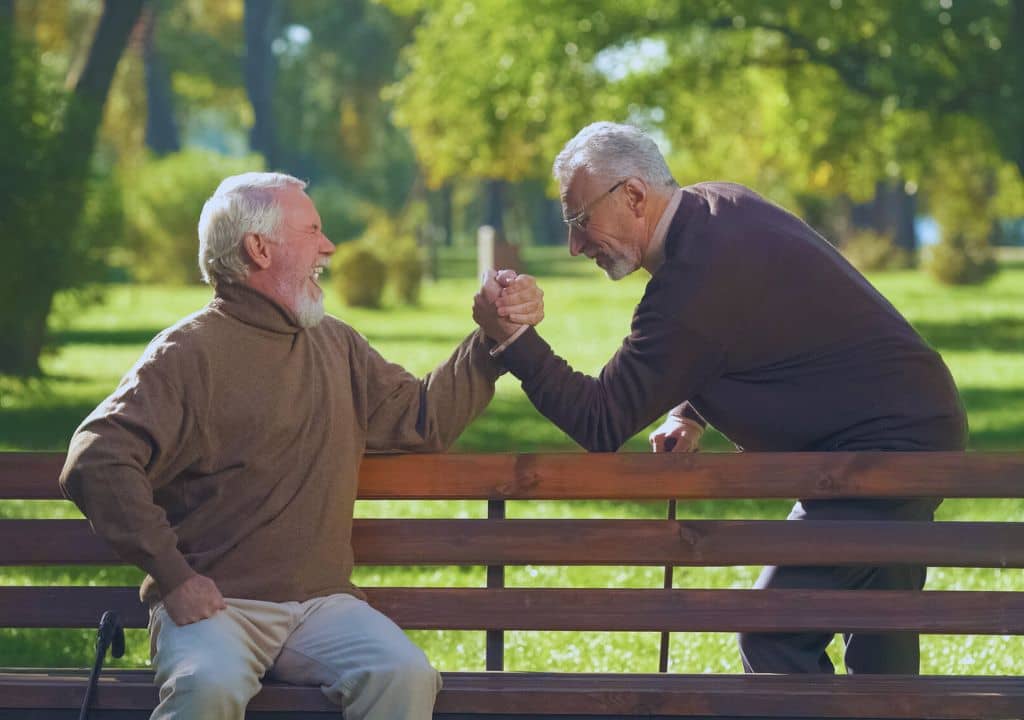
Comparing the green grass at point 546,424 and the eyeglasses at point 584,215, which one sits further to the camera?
the green grass at point 546,424

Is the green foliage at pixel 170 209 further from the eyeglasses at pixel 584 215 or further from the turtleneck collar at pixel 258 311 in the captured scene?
the turtleneck collar at pixel 258 311

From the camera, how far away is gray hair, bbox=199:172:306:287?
13.8ft

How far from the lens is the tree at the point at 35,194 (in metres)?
16.1

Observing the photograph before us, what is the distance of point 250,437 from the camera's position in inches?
161

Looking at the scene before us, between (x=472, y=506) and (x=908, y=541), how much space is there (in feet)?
22.6

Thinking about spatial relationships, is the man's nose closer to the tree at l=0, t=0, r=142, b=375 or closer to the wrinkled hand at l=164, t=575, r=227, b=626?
the wrinkled hand at l=164, t=575, r=227, b=626

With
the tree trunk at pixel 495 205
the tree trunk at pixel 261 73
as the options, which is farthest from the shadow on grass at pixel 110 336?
the tree trunk at pixel 261 73

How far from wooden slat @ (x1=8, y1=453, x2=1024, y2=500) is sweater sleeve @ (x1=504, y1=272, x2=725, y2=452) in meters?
0.09

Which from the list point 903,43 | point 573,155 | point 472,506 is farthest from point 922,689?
point 903,43

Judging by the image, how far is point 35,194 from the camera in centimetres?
1625

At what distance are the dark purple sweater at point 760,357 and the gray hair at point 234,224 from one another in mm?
686

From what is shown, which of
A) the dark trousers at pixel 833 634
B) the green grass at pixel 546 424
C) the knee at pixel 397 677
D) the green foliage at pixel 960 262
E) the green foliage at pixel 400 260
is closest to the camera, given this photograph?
the knee at pixel 397 677

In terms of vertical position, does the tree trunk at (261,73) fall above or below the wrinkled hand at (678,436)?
above

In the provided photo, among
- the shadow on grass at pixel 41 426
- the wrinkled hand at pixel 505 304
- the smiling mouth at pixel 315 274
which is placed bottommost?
the shadow on grass at pixel 41 426
